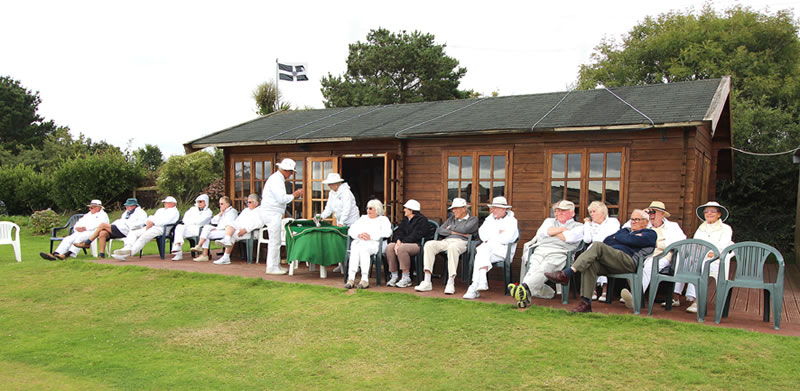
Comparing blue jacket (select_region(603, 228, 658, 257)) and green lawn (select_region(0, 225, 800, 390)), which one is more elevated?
blue jacket (select_region(603, 228, 658, 257))

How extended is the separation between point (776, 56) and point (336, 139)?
17.9 m

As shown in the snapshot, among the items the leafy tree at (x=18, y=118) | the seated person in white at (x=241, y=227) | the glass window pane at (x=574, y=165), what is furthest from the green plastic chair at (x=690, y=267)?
the leafy tree at (x=18, y=118)

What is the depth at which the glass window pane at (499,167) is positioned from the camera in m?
7.62

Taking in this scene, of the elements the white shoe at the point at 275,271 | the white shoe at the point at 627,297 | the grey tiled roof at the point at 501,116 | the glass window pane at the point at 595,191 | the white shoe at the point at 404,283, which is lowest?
the white shoe at the point at 275,271

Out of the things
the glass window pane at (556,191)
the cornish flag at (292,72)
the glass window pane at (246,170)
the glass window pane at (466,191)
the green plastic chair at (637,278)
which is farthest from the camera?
the cornish flag at (292,72)

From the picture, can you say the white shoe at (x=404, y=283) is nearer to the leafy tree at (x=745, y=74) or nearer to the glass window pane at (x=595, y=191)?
the glass window pane at (x=595, y=191)

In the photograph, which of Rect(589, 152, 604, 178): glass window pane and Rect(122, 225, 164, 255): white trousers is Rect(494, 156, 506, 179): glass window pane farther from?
Rect(122, 225, 164, 255): white trousers

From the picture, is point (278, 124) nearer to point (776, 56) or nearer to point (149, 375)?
point (149, 375)

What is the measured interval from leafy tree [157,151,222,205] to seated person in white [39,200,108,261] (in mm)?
10952

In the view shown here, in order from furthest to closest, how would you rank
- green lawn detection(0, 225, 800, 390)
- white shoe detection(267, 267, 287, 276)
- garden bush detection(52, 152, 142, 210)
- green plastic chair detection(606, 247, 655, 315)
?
garden bush detection(52, 152, 142, 210)
white shoe detection(267, 267, 287, 276)
green plastic chair detection(606, 247, 655, 315)
green lawn detection(0, 225, 800, 390)

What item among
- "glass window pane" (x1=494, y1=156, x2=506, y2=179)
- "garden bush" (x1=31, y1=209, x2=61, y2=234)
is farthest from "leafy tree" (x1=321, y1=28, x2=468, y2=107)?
"glass window pane" (x1=494, y1=156, x2=506, y2=179)

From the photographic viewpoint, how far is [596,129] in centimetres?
655

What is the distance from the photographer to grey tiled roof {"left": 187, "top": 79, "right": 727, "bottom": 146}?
22.3 ft

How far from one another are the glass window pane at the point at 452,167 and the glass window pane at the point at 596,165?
1867mm
